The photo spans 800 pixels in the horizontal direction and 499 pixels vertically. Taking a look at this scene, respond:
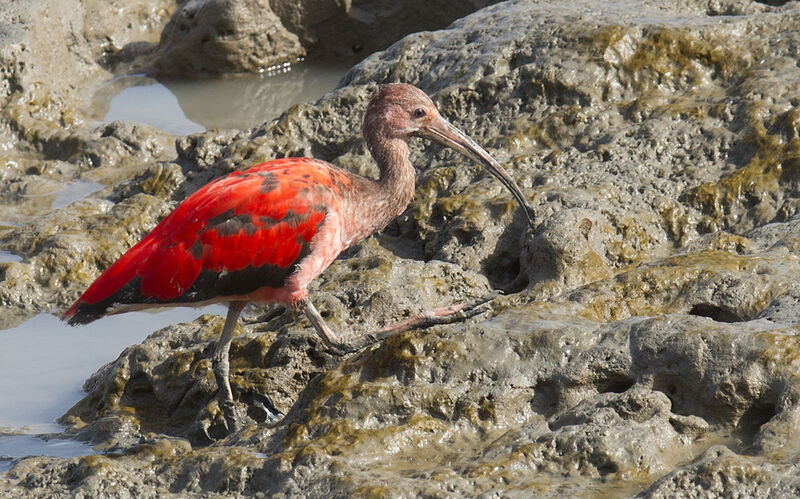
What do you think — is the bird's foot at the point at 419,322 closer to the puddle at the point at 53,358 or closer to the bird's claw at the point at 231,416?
the bird's claw at the point at 231,416

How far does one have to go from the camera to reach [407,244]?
6.90 metres

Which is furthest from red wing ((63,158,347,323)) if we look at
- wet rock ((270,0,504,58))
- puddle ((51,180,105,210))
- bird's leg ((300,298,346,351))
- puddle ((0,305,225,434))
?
wet rock ((270,0,504,58))

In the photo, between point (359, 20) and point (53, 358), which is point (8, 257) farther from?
point (359, 20)

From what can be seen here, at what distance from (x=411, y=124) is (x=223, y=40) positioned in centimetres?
778

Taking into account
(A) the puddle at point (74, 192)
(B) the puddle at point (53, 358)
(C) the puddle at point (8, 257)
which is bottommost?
(B) the puddle at point (53, 358)

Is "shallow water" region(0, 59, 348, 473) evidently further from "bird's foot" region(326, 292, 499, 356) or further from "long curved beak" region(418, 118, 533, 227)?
"long curved beak" region(418, 118, 533, 227)

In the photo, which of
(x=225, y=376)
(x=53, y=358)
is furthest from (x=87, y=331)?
(x=225, y=376)

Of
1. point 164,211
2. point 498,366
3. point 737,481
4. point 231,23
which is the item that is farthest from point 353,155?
point 231,23

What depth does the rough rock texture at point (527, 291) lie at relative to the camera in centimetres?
402

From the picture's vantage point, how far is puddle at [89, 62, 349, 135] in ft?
39.7

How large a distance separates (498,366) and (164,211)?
4671 millimetres

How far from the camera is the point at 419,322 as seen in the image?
5219 mm

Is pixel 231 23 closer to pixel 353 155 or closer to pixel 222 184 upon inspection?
pixel 353 155

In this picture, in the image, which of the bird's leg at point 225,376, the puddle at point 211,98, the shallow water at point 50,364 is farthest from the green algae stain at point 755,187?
the puddle at point 211,98
